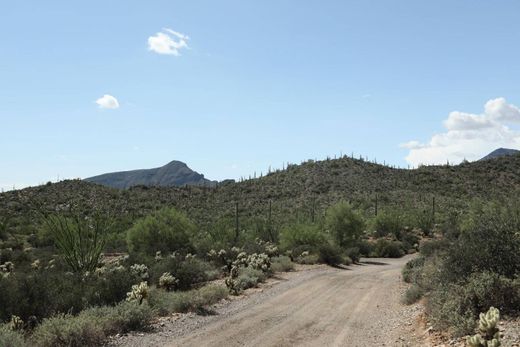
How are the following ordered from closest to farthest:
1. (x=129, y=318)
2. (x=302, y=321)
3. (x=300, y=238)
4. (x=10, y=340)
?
(x=10, y=340) < (x=129, y=318) < (x=302, y=321) < (x=300, y=238)

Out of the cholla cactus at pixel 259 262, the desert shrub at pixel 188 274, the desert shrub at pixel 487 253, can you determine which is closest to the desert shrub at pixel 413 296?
the desert shrub at pixel 487 253

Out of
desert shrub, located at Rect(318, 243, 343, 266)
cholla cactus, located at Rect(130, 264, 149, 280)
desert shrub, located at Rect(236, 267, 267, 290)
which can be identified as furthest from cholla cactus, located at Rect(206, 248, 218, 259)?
desert shrub, located at Rect(318, 243, 343, 266)

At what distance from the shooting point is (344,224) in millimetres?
37344

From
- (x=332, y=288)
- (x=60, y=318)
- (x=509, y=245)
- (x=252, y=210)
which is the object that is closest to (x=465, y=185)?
(x=252, y=210)

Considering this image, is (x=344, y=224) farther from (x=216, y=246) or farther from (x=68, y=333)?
(x=68, y=333)

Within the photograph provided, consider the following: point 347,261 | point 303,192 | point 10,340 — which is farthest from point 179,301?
point 303,192

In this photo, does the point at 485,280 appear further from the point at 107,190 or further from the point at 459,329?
the point at 107,190

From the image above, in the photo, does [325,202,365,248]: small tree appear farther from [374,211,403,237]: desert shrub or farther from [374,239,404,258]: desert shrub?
[374,211,403,237]: desert shrub

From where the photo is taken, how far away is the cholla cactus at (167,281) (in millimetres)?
19219

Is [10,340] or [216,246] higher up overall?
[216,246]

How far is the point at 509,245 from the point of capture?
12.1 m

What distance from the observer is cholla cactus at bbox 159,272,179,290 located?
19.2m

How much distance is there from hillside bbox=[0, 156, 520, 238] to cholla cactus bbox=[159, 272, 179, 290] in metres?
32.7

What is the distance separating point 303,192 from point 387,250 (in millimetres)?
38591
